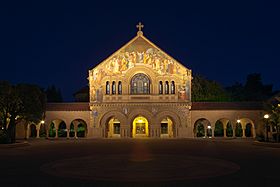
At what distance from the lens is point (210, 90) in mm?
63781

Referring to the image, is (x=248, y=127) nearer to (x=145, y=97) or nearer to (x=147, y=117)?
(x=147, y=117)

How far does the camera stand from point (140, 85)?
143 ft

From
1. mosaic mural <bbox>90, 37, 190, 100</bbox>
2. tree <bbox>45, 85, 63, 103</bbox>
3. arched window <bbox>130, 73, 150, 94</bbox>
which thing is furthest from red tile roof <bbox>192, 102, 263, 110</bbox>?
tree <bbox>45, 85, 63, 103</bbox>

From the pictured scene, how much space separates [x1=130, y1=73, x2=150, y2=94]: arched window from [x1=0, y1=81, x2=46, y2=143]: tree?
14.3 metres

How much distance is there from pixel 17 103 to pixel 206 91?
1589 inches

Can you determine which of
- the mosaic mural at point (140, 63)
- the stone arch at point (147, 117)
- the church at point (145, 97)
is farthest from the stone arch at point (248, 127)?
the stone arch at point (147, 117)

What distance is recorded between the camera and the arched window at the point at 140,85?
43500 millimetres

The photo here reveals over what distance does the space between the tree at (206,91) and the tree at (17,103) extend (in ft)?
115

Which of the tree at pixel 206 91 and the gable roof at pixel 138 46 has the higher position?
the gable roof at pixel 138 46

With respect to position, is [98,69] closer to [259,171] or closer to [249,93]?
[259,171]

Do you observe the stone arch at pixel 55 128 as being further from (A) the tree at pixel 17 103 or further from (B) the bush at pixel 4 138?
(B) the bush at pixel 4 138

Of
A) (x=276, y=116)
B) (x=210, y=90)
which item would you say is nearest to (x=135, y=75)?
(x=276, y=116)

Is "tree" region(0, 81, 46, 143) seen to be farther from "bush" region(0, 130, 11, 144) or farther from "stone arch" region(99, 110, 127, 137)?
"stone arch" region(99, 110, 127, 137)

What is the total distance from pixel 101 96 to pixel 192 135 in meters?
12.8
